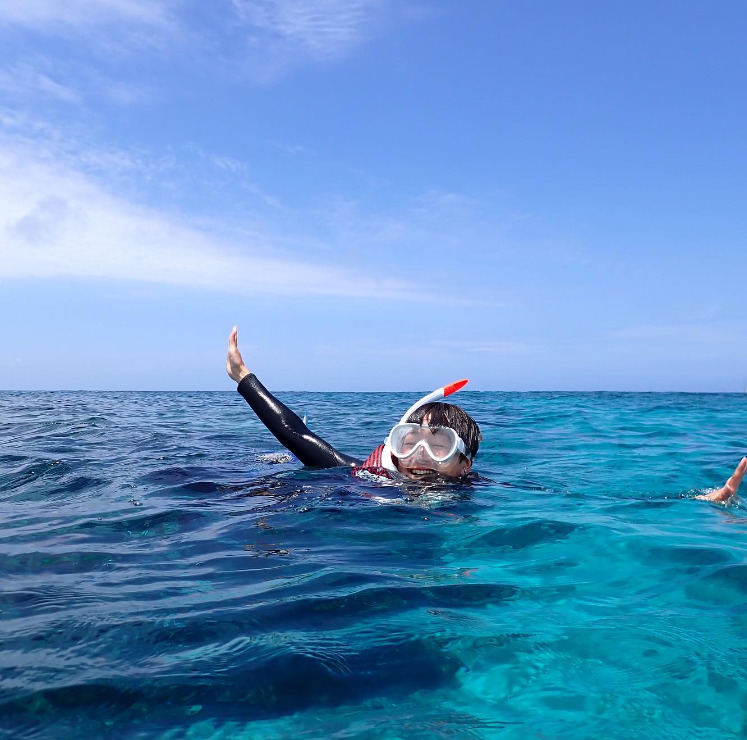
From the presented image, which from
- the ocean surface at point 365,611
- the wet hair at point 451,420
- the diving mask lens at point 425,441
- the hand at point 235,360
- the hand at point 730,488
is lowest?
the ocean surface at point 365,611

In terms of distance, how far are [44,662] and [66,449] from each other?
6623 millimetres

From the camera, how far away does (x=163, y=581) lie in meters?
2.84

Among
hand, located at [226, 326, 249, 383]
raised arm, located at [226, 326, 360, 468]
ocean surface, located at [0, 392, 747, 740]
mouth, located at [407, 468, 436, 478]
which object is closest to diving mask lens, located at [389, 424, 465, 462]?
mouth, located at [407, 468, 436, 478]

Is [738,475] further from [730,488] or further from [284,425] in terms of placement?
[284,425]

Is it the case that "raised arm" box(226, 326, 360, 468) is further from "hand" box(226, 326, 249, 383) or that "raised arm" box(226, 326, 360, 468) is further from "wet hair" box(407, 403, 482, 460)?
"wet hair" box(407, 403, 482, 460)

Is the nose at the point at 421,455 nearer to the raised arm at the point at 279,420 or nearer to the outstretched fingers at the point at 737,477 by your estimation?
the raised arm at the point at 279,420

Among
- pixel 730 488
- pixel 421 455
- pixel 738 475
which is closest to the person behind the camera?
pixel 738 475

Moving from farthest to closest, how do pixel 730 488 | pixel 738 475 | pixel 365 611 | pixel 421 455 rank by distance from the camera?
pixel 421 455 < pixel 730 488 < pixel 738 475 < pixel 365 611

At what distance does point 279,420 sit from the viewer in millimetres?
5156

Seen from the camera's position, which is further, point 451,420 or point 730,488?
point 451,420

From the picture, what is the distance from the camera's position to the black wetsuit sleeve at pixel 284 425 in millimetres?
5168

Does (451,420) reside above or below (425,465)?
above

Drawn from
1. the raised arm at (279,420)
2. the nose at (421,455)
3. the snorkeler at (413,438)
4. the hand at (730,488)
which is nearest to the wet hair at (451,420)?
the snorkeler at (413,438)

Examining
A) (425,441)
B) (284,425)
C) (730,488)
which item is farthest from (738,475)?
(284,425)
